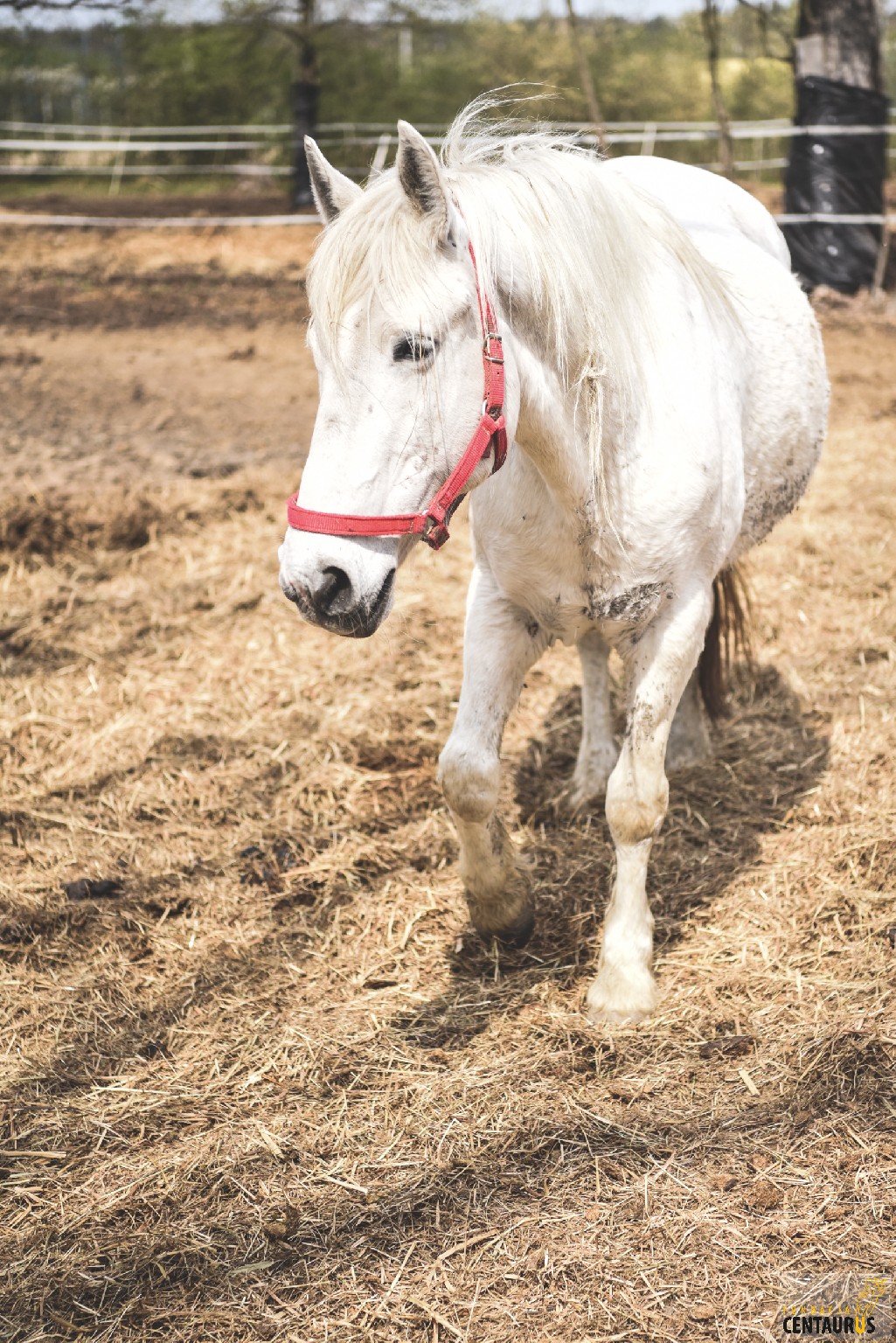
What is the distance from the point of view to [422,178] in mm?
2057

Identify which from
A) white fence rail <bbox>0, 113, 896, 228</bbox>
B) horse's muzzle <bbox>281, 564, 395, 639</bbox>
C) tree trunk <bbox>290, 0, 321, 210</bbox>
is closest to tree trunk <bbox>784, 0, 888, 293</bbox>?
white fence rail <bbox>0, 113, 896, 228</bbox>

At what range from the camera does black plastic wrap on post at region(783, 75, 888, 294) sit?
9.86 metres

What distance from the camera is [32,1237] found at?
7.08 feet

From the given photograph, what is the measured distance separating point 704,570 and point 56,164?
→ 65.1ft

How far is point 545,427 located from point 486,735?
2.52ft

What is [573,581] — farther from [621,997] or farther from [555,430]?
[621,997]

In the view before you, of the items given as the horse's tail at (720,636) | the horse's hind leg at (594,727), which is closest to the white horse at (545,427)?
the horse's tail at (720,636)

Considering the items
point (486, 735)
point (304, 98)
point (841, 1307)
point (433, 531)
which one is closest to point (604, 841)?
point (486, 735)

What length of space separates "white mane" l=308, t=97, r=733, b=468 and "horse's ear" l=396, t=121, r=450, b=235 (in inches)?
1.0

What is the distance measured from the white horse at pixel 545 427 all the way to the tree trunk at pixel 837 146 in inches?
303

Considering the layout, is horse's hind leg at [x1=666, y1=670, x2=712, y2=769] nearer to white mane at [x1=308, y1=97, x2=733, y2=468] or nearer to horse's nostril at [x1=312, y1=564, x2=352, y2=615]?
white mane at [x1=308, y1=97, x2=733, y2=468]

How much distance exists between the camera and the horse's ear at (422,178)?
1.99 m

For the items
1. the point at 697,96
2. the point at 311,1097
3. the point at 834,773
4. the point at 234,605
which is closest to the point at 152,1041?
the point at 311,1097

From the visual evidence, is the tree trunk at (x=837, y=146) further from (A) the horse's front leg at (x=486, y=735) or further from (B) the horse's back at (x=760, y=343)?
(A) the horse's front leg at (x=486, y=735)
